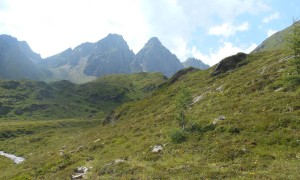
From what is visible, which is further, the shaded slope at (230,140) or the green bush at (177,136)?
the green bush at (177,136)

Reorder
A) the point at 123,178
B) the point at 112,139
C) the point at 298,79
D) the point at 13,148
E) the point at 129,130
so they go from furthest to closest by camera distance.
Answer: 1. the point at 13,148
2. the point at 129,130
3. the point at 112,139
4. the point at 298,79
5. the point at 123,178

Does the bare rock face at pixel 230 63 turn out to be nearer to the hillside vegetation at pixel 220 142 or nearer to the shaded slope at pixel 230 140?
the hillside vegetation at pixel 220 142

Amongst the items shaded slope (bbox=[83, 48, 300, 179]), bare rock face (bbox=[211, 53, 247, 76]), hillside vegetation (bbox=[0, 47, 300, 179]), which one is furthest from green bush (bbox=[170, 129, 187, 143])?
bare rock face (bbox=[211, 53, 247, 76])

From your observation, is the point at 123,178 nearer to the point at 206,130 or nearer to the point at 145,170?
the point at 145,170

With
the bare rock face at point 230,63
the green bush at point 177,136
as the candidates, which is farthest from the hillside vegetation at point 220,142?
the bare rock face at point 230,63

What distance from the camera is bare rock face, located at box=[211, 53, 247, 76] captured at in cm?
7381

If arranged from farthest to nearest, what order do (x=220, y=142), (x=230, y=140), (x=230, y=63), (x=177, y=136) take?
(x=230, y=63) < (x=177, y=136) < (x=220, y=142) < (x=230, y=140)

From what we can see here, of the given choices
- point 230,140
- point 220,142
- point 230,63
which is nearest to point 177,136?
point 220,142

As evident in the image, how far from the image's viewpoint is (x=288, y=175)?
20562mm

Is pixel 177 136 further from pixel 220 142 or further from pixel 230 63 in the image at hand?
pixel 230 63

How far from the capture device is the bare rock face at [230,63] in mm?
73812

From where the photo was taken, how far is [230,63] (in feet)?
247

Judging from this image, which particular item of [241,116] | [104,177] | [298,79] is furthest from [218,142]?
[298,79]

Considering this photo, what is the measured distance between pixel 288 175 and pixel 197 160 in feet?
31.3
